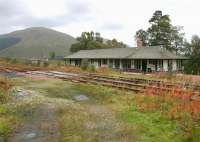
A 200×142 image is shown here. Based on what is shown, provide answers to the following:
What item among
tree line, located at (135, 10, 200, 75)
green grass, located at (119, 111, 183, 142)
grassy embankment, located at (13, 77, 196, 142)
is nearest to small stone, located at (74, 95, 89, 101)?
grassy embankment, located at (13, 77, 196, 142)

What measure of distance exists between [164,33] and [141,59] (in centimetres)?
2382

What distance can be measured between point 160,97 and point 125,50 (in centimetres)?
3585

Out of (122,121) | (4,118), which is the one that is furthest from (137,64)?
(4,118)

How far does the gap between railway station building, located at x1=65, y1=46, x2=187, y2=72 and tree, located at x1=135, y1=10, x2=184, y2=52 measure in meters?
17.2

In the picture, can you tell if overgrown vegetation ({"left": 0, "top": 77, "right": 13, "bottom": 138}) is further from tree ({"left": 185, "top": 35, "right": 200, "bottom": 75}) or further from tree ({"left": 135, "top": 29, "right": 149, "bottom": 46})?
tree ({"left": 135, "top": 29, "right": 149, "bottom": 46})

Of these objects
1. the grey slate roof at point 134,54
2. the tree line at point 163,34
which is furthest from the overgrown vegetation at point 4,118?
the tree line at point 163,34

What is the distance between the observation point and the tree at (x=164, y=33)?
62312 mm

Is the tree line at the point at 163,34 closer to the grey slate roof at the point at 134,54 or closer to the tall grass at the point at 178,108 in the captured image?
the grey slate roof at the point at 134,54

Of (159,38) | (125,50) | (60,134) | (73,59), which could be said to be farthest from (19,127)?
(159,38)

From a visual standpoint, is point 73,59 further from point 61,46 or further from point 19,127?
point 61,46

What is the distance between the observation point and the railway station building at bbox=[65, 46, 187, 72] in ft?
131

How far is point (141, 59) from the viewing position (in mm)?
40938

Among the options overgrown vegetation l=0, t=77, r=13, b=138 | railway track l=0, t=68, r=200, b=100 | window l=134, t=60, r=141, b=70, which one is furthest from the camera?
window l=134, t=60, r=141, b=70

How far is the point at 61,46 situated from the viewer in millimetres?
190500
